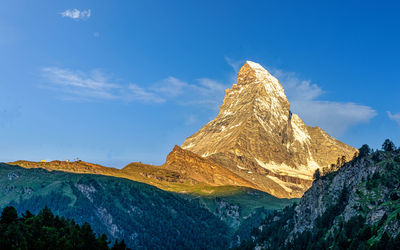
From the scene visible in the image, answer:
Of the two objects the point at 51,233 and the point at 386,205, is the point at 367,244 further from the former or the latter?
the point at 51,233

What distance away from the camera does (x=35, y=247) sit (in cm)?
13512

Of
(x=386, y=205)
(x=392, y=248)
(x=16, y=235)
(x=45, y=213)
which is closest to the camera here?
(x=16, y=235)

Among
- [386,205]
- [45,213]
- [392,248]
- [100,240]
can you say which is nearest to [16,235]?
[100,240]

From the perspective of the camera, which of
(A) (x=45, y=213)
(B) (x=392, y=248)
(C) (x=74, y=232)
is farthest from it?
(A) (x=45, y=213)

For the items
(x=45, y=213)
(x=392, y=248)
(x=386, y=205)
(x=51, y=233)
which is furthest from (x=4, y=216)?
(x=386, y=205)

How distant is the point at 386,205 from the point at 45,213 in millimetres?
128305

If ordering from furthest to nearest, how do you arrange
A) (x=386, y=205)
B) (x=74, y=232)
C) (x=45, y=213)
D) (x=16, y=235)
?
(x=386, y=205) → (x=45, y=213) → (x=74, y=232) → (x=16, y=235)

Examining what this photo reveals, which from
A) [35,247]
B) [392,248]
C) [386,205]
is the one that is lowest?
[35,247]

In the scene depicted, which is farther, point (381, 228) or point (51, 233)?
point (381, 228)

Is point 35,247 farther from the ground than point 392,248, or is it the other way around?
point 392,248

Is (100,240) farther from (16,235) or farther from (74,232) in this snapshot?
(16,235)

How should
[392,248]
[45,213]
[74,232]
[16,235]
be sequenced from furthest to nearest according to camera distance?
[45,213]
[392,248]
[74,232]
[16,235]

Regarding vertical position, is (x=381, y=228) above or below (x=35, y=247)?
above

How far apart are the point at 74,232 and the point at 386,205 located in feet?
395
